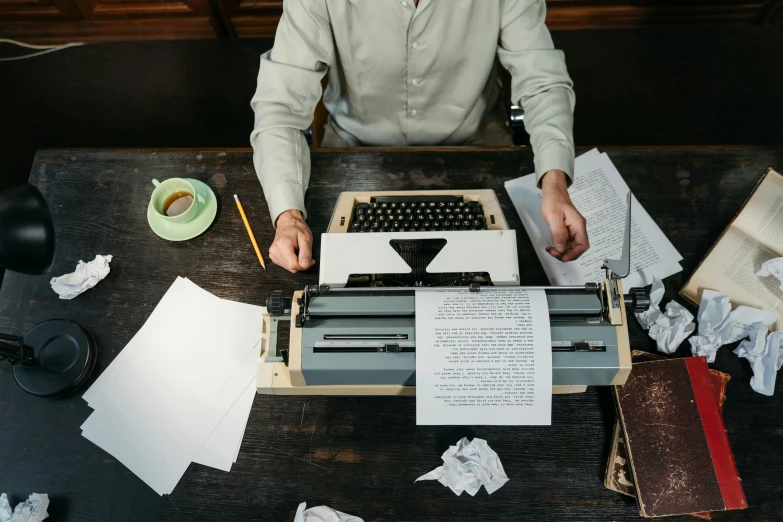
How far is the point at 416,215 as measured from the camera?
1322 millimetres

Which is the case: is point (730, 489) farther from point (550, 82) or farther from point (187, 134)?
point (187, 134)

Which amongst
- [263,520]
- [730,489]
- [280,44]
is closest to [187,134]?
[280,44]

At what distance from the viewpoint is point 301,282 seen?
137cm

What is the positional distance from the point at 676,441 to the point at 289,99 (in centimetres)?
126

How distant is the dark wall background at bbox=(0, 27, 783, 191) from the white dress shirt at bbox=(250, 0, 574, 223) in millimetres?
1270

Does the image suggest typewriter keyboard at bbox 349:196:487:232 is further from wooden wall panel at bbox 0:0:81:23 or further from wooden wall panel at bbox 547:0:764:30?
wooden wall panel at bbox 0:0:81:23

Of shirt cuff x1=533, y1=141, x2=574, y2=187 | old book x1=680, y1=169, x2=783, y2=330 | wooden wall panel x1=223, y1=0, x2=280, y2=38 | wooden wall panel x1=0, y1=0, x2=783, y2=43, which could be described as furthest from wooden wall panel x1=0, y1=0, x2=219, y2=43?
old book x1=680, y1=169, x2=783, y2=330

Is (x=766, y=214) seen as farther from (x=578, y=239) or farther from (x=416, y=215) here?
(x=416, y=215)

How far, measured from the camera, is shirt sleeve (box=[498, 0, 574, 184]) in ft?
4.57

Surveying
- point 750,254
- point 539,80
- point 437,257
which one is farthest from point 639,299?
point 539,80

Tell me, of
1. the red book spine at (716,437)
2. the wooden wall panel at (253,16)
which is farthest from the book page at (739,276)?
the wooden wall panel at (253,16)

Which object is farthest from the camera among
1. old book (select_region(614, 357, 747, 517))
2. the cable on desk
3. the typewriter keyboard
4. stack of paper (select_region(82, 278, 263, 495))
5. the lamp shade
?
the cable on desk

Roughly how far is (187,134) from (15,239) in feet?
6.29

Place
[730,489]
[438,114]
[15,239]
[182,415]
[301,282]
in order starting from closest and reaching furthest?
[15,239] < [730,489] < [182,415] < [301,282] < [438,114]
